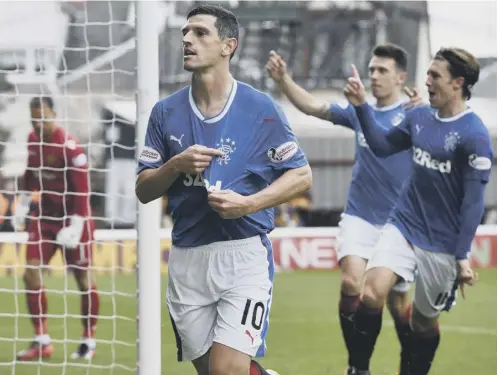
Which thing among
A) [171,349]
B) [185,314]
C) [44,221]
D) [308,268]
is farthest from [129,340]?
[308,268]

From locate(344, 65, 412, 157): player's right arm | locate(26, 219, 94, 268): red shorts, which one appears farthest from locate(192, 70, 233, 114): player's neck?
locate(26, 219, 94, 268): red shorts

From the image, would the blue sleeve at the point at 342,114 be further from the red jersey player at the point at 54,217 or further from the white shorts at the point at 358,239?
the red jersey player at the point at 54,217

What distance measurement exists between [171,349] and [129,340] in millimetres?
816

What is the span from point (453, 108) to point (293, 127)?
674 inches

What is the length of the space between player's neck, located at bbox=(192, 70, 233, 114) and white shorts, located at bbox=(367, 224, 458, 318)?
2169 mm

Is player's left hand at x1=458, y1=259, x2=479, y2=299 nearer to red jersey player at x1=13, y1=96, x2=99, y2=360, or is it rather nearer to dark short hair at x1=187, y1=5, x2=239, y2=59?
dark short hair at x1=187, y1=5, x2=239, y2=59

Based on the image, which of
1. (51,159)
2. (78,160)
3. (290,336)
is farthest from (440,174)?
(290,336)

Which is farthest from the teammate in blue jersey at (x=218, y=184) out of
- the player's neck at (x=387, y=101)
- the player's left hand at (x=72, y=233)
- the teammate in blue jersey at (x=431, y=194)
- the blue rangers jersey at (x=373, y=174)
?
the player's left hand at (x=72, y=233)

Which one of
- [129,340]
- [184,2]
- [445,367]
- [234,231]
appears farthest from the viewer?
[184,2]

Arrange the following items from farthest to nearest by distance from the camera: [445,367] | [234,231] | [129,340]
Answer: [129,340] < [445,367] < [234,231]

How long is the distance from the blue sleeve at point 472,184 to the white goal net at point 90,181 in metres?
1.99

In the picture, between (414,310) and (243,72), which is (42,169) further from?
(243,72)

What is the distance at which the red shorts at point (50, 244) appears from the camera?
8.64 m

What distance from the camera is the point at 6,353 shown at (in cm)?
870
